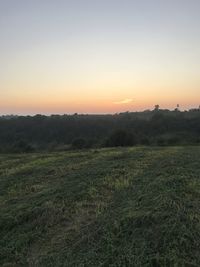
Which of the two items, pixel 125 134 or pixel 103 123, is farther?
pixel 103 123

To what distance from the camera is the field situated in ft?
18.5

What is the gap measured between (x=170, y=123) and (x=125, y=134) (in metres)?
31.6

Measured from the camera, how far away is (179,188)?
27.3ft

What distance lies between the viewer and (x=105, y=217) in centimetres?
712

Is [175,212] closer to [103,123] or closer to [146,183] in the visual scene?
[146,183]

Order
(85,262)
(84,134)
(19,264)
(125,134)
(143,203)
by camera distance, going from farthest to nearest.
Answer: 1. (84,134)
2. (125,134)
3. (143,203)
4. (19,264)
5. (85,262)

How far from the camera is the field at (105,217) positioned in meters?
5.64

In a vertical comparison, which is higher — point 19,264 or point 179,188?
point 179,188

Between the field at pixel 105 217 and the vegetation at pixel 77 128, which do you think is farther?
the vegetation at pixel 77 128

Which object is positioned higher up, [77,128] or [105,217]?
[105,217]

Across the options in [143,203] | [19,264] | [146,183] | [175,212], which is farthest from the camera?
[146,183]

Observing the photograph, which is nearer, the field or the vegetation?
the field

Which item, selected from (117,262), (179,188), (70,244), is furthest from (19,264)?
(179,188)

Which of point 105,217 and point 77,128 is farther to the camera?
point 77,128
